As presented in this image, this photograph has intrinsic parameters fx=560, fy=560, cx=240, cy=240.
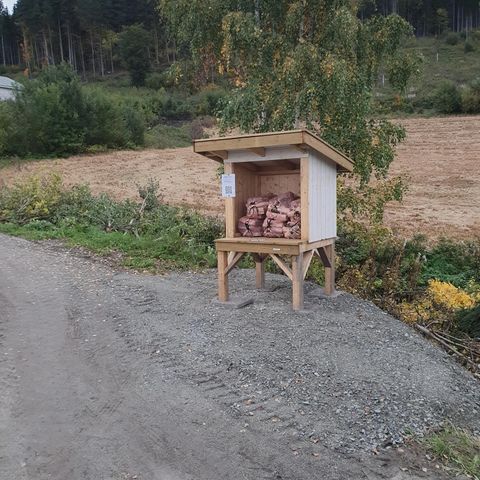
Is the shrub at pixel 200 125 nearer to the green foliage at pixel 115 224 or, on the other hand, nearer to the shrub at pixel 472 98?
the shrub at pixel 472 98

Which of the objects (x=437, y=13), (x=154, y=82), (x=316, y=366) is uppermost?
(x=437, y=13)

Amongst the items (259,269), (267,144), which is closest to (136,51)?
(259,269)

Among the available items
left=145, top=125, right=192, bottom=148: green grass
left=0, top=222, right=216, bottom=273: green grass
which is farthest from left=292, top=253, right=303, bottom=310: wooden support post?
left=145, top=125, right=192, bottom=148: green grass

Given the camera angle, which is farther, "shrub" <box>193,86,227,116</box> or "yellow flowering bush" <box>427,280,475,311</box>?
"shrub" <box>193,86,227,116</box>

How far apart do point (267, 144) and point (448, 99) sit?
3527 centimetres

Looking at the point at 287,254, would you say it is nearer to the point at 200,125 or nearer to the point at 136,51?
the point at 200,125

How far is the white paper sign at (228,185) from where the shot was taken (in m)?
7.12

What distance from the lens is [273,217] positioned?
699 centimetres

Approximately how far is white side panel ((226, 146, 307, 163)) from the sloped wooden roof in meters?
0.08

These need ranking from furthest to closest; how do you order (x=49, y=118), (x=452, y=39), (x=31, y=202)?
(x=452, y=39), (x=49, y=118), (x=31, y=202)

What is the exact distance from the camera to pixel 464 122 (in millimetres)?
32781

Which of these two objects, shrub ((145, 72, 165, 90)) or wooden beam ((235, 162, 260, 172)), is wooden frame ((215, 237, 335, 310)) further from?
shrub ((145, 72, 165, 90))

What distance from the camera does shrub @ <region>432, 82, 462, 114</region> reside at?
37.5 meters

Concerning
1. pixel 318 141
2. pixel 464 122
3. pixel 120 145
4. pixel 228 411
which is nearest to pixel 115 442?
pixel 228 411
